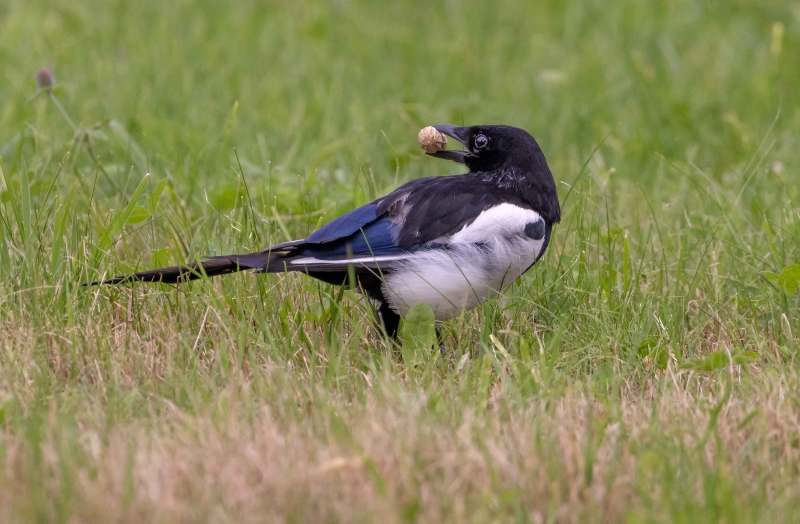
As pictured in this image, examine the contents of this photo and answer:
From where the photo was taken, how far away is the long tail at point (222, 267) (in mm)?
3271

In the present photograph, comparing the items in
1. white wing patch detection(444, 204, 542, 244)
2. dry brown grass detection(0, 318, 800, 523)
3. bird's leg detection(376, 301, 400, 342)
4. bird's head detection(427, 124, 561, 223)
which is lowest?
bird's leg detection(376, 301, 400, 342)

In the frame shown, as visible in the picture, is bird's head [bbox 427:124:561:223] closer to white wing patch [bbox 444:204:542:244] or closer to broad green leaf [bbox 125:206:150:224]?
white wing patch [bbox 444:204:542:244]

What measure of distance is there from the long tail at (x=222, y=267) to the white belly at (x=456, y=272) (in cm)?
34

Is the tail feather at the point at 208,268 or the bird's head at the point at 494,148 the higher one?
the bird's head at the point at 494,148

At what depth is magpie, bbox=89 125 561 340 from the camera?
3.33m

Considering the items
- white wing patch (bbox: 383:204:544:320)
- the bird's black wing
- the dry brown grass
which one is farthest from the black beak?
the dry brown grass

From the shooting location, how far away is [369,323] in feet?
11.9

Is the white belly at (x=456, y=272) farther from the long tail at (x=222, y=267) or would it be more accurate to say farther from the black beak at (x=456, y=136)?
the black beak at (x=456, y=136)

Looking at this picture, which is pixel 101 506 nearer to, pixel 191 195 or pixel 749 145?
pixel 191 195

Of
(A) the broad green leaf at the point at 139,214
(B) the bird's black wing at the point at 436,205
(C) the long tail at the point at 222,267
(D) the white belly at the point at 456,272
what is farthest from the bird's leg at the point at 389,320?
(A) the broad green leaf at the point at 139,214

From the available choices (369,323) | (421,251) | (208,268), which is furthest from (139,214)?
(421,251)

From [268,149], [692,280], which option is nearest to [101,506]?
[692,280]

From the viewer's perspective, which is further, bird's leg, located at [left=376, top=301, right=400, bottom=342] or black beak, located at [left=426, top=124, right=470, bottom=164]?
black beak, located at [left=426, top=124, right=470, bottom=164]

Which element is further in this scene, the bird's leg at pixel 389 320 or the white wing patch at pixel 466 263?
the bird's leg at pixel 389 320
